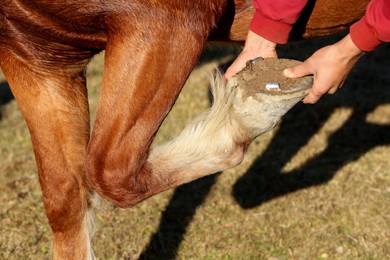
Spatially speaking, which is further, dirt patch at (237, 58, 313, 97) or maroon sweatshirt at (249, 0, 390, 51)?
dirt patch at (237, 58, 313, 97)

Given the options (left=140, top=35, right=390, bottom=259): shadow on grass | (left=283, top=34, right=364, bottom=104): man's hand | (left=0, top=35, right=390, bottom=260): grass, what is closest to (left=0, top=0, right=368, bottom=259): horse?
(left=0, top=35, right=390, bottom=260): grass

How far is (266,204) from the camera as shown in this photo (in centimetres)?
466

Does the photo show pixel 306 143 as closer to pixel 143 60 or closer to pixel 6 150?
pixel 6 150

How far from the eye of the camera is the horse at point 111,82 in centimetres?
298

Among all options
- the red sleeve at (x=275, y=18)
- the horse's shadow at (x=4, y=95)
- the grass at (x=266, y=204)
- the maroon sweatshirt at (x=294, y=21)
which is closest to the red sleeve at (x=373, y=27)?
the maroon sweatshirt at (x=294, y=21)

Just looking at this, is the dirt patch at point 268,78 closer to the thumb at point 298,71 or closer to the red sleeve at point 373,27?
the thumb at point 298,71

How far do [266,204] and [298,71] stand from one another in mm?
1666

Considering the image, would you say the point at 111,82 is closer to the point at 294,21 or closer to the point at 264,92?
the point at 264,92

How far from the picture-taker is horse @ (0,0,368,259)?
298 cm

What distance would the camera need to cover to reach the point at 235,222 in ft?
14.6

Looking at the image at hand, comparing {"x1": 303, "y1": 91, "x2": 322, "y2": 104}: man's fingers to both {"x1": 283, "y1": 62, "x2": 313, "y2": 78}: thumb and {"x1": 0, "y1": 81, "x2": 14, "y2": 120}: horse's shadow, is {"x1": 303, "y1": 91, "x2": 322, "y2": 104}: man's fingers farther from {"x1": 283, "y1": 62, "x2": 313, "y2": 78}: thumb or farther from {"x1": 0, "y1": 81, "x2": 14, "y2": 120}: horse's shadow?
{"x1": 0, "y1": 81, "x2": 14, "y2": 120}: horse's shadow

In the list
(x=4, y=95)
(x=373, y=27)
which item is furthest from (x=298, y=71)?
(x=4, y=95)

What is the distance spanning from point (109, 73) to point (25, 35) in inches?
17.5

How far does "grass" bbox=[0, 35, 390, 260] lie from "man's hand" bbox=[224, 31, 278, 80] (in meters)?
0.61
